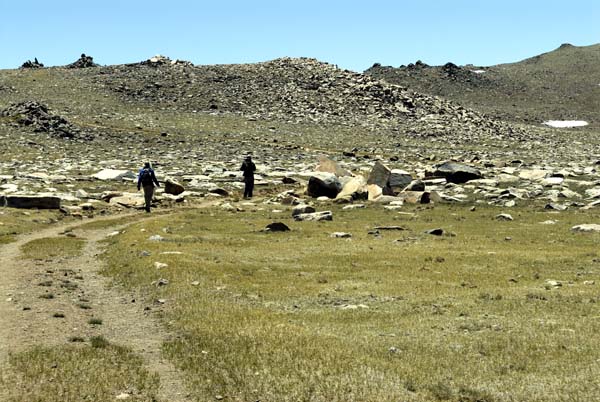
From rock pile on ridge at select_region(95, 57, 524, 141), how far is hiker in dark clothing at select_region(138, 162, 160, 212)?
73361 millimetres

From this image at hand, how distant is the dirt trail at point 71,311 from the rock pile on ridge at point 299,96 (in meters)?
92.6

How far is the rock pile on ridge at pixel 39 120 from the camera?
88.2 metres

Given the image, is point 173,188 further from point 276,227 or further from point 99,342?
point 99,342

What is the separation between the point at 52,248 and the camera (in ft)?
97.3

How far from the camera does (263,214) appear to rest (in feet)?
146

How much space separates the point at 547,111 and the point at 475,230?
537 ft

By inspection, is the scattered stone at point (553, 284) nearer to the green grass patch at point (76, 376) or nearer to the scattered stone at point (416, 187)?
Answer: the green grass patch at point (76, 376)

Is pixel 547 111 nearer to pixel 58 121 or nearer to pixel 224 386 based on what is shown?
pixel 58 121

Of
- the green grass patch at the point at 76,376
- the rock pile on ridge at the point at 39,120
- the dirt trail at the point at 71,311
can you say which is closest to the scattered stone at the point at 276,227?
the dirt trail at the point at 71,311

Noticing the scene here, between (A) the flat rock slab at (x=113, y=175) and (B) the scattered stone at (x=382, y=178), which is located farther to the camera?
(A) the flat rock slab at (x=113, y=175)

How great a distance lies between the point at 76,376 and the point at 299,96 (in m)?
122

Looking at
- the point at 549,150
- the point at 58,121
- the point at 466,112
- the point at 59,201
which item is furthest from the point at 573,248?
the point at 466,112

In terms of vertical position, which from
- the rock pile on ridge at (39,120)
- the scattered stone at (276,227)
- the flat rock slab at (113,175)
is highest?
the rock pile on ridge at (39,120)

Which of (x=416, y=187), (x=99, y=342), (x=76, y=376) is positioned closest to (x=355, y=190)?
(x=416, y=187)
